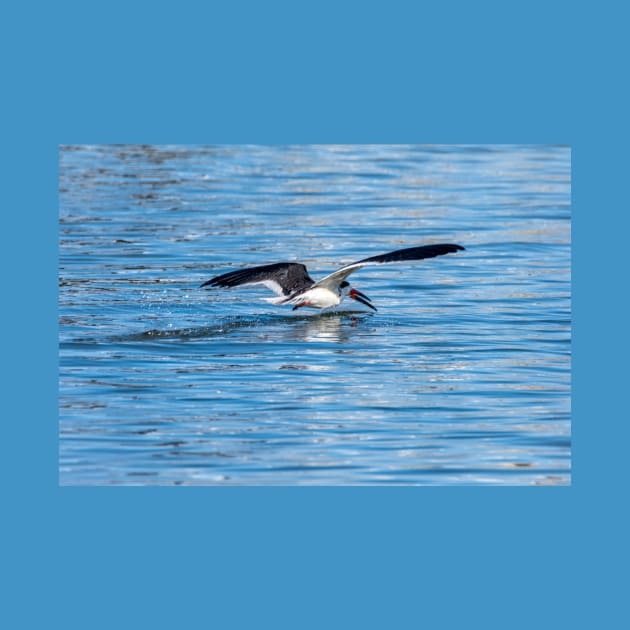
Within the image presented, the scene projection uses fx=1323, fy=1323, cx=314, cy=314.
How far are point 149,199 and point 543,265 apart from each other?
7510 millimetres

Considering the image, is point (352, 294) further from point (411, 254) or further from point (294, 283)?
point (411, 254)

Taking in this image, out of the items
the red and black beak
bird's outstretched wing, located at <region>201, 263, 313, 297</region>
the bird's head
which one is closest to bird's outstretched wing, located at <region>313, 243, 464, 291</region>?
bird's outstretched wing, located at <region>201, 263, 313, 297</region>

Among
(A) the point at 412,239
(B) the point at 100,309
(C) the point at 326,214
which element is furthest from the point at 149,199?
(B) the point at 100,309

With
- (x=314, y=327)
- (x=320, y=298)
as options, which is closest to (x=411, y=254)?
(x=320, y=298)

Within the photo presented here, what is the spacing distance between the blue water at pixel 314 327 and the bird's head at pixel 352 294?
21cm

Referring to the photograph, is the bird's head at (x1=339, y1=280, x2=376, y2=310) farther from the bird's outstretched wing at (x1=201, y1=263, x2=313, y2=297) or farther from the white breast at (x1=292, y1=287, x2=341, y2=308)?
the bird's outstretched wing at (x1=201, y1=263, x2=313, y2=297)

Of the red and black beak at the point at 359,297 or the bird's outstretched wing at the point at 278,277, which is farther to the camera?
the red and black beak at the point at 359,297

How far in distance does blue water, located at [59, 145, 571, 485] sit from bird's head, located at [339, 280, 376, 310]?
8.2 inches

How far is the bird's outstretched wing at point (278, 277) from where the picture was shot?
15.7 meters

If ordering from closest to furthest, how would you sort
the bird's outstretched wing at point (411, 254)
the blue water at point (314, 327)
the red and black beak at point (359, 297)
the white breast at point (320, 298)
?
1. the blue water at point (314, 327)
2. the bird's outstretched wing at point (411, 254)
3. the white breast at point (320, 298)
4. the red and black beak at point (359, 297)

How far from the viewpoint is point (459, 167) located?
84.8 ft

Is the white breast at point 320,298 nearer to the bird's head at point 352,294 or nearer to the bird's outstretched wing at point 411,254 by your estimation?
the bird's head at point 352,294

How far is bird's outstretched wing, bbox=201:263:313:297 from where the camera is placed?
15672mm

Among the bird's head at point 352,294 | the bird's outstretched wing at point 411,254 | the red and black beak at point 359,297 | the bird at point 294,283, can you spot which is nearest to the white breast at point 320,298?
the bird at point 294,283
